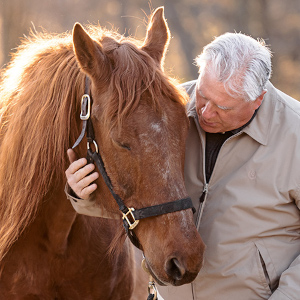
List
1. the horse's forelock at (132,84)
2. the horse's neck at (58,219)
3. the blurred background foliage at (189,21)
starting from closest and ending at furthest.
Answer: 1. the horse's forelock at (132,84)
2. the horse's neck at (58,219)
3. the blurred background foliage at (189,21)

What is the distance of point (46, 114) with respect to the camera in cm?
250

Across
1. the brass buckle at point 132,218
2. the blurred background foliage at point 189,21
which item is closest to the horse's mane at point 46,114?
the brass buckle at point 132,218

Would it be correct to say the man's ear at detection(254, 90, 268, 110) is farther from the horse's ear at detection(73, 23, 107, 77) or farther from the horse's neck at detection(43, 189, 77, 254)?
the horse's neck at detection(43, 189, 77, 254)

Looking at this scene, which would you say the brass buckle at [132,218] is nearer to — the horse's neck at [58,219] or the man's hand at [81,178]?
the man's hand at [81,178]

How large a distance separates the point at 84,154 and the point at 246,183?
0.89 metres

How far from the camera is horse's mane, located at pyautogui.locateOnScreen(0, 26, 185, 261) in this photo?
2.35 m

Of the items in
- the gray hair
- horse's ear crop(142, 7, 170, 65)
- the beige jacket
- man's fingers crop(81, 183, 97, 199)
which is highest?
horse's ear crop(142, 7, 170, 65)

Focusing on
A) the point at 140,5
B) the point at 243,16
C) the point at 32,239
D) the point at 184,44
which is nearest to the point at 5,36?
the point at 140,5

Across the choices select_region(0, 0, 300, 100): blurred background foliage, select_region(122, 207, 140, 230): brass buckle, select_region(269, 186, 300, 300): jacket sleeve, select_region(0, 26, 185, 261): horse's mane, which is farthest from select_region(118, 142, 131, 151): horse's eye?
select_region(0, 0, 300, 100): blurred background foliage

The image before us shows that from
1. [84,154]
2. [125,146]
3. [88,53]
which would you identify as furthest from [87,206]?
[88,53]

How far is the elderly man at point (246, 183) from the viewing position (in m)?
2.53

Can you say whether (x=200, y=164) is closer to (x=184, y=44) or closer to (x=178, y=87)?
(x=178, y=87)

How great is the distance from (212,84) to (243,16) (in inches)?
544

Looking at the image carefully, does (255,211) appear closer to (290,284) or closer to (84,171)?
(290,284)
